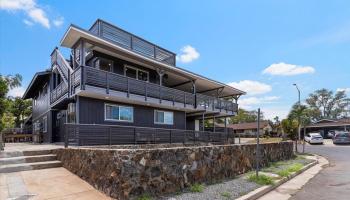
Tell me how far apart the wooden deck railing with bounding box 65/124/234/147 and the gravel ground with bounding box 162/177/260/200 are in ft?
18.7

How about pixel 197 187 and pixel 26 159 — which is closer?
pixel 197 187

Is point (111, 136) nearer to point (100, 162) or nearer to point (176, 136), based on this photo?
point (176, 136)

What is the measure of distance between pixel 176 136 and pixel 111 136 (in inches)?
229

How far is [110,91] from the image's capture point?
1817 centimetres

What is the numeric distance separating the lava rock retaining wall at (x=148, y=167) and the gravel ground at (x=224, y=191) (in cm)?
47

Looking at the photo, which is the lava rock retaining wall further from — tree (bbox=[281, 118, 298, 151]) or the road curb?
tree (bbox=[281, 118, 298, 151])

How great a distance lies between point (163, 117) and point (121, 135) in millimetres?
7316

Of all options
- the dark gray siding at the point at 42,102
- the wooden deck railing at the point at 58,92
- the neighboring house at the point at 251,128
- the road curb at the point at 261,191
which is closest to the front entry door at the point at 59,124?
the wooden deck railing at the point at 58,92

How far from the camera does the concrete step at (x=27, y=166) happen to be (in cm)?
1005

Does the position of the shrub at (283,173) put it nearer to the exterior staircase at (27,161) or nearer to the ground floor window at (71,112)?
the exterior staircase at (27,161)

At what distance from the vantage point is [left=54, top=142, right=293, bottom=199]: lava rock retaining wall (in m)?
7.92

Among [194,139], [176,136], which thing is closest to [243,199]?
[176,136]

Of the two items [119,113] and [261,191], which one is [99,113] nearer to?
[119,113]

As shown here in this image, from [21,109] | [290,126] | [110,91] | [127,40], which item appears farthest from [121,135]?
[21,109]
